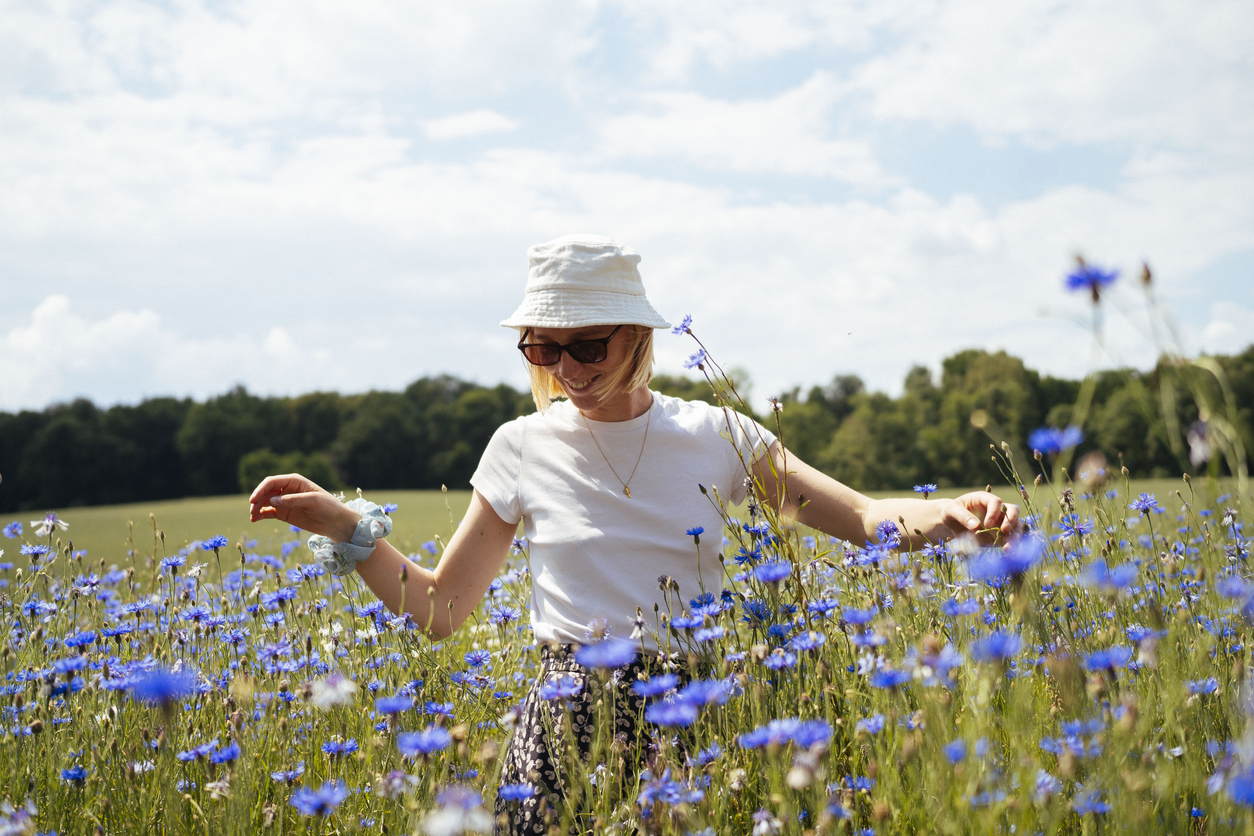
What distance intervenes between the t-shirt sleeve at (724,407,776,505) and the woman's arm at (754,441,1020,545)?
3 centimetres

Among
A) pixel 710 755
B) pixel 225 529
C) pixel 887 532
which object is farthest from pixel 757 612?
pixel 225 529

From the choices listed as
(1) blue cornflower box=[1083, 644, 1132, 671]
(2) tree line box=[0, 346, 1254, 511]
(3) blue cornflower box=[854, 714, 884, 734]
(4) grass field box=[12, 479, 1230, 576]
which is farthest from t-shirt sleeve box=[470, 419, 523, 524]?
(2) tree line box=[0, 346, 1254, 511]

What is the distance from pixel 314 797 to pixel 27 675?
1455 mm

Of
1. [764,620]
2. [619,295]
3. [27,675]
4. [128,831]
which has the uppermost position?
[619,295]

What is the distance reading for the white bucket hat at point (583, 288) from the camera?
200cm

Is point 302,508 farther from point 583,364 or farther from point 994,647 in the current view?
point 994,647

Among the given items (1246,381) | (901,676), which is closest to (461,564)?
(901,676)

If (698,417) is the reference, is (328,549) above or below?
below

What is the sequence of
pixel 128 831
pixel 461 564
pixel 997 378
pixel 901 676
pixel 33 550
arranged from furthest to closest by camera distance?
1. pixel 997 378
2. pixel 33 550
3. pixel 461 564
4. pixel 128 831
5. pixel 901 676

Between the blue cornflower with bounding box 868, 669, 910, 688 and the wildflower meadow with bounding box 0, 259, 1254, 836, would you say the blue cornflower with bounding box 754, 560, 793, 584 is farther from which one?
the blue cornflower with bounding box 868, 669, 910, 688

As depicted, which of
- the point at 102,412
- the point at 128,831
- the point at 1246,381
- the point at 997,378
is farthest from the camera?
the point at 997,378

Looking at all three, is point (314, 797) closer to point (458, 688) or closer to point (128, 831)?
point (128, 831)

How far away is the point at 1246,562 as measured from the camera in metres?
2.24

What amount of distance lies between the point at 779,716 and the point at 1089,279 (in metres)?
0.83
